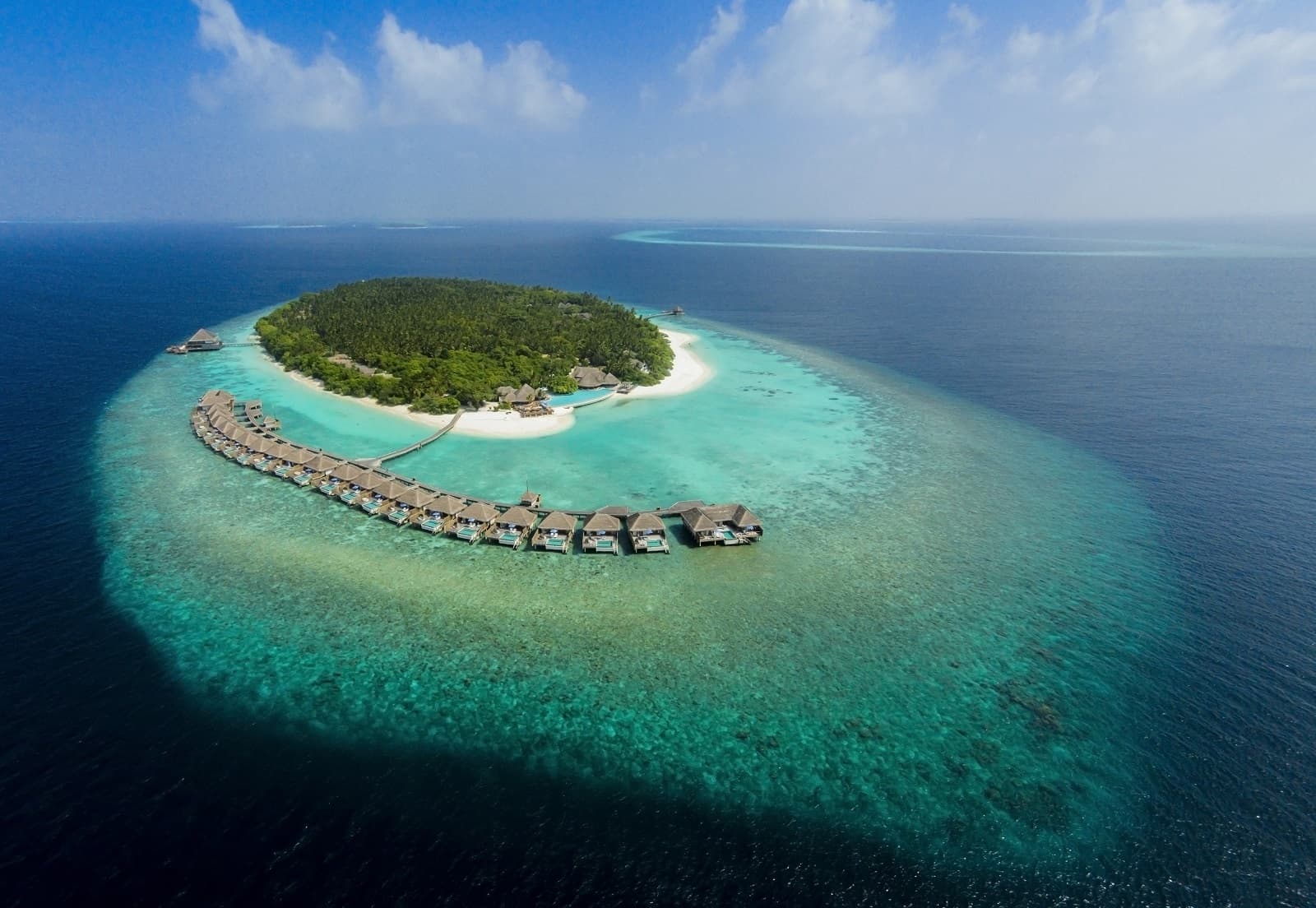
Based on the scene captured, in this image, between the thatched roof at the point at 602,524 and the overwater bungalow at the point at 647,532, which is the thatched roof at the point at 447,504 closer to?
the thatched roof at the point at 602,524

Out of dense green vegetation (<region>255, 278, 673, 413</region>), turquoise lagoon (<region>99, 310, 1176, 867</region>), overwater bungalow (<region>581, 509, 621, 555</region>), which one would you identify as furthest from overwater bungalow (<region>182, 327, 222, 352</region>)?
overwater bungalow (<region>581, 509, 621, 555</region>)

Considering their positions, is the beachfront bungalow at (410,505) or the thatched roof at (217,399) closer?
the beachfront bungalow at (410,505)

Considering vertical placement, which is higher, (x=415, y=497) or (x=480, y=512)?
(x=415, y=497)

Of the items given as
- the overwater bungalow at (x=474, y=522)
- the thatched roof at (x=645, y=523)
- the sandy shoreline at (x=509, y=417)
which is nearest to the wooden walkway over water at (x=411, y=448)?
the sandy shoreline at (x=509, y=417)

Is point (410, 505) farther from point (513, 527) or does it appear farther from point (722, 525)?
point (722, 525)

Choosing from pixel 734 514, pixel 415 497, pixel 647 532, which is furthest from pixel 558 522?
pixel 734 514

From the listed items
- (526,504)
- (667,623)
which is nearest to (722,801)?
(667,623)

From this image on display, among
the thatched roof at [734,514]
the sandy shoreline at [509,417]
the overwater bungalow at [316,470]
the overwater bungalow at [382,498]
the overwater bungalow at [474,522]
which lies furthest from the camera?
the sandy shoreline at [509,417]
